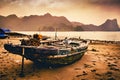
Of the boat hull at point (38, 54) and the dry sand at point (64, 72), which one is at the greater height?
the boat hull at point (38, 54)

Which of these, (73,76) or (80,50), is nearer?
(73,76)

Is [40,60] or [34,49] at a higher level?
[34,49]

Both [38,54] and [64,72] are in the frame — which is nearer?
[38,54]

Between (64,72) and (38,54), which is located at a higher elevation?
(38,54)

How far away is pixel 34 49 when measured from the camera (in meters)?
9.58

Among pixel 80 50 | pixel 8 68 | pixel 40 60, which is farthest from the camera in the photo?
pixel 80 50

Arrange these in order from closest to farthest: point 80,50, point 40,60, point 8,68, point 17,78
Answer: point 17,78
point 40,60
point 8,68
point 80,50

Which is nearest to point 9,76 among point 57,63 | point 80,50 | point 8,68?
point 8,68

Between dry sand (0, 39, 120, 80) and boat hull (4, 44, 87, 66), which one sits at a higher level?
boat hull (4, 44, 87, 66)

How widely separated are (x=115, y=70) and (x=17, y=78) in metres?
6.17

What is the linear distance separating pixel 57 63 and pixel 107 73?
3.10 m

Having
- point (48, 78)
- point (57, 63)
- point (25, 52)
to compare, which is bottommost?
point (48, 78)

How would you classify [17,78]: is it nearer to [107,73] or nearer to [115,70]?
[107,73]

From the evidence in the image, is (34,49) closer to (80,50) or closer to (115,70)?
(80,50)
